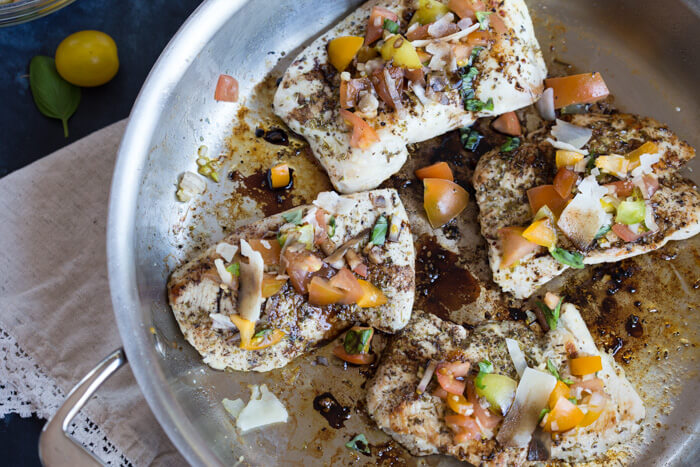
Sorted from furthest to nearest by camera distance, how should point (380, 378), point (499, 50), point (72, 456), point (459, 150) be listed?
1. point (459, 150)
2. point (499, 50)
3. point (380, 378)
4. point (72, 456)

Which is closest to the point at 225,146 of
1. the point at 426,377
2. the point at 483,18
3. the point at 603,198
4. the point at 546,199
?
the point at 483,18

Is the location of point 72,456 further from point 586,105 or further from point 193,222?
point 586,105

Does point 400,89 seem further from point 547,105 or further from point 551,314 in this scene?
point 551,314

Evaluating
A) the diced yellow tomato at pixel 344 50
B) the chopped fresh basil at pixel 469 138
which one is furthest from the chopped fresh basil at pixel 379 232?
the diced yellow tomato at pixel 344 50

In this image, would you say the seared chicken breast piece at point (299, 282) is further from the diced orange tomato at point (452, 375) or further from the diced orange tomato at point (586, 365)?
the diced orange tomato at point (586, 365)

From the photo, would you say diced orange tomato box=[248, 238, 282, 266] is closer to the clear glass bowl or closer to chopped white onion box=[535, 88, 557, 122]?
chopped white onion box=[535, 88, 557, 122]

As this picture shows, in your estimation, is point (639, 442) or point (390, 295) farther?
point (639, 442)

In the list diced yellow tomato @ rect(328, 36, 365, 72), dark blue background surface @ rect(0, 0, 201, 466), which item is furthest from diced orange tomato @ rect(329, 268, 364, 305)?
dark blue background surface @ rect(0, 0, 201, 466)

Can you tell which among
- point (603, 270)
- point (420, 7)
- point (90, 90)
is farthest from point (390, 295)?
point (90, 90)
